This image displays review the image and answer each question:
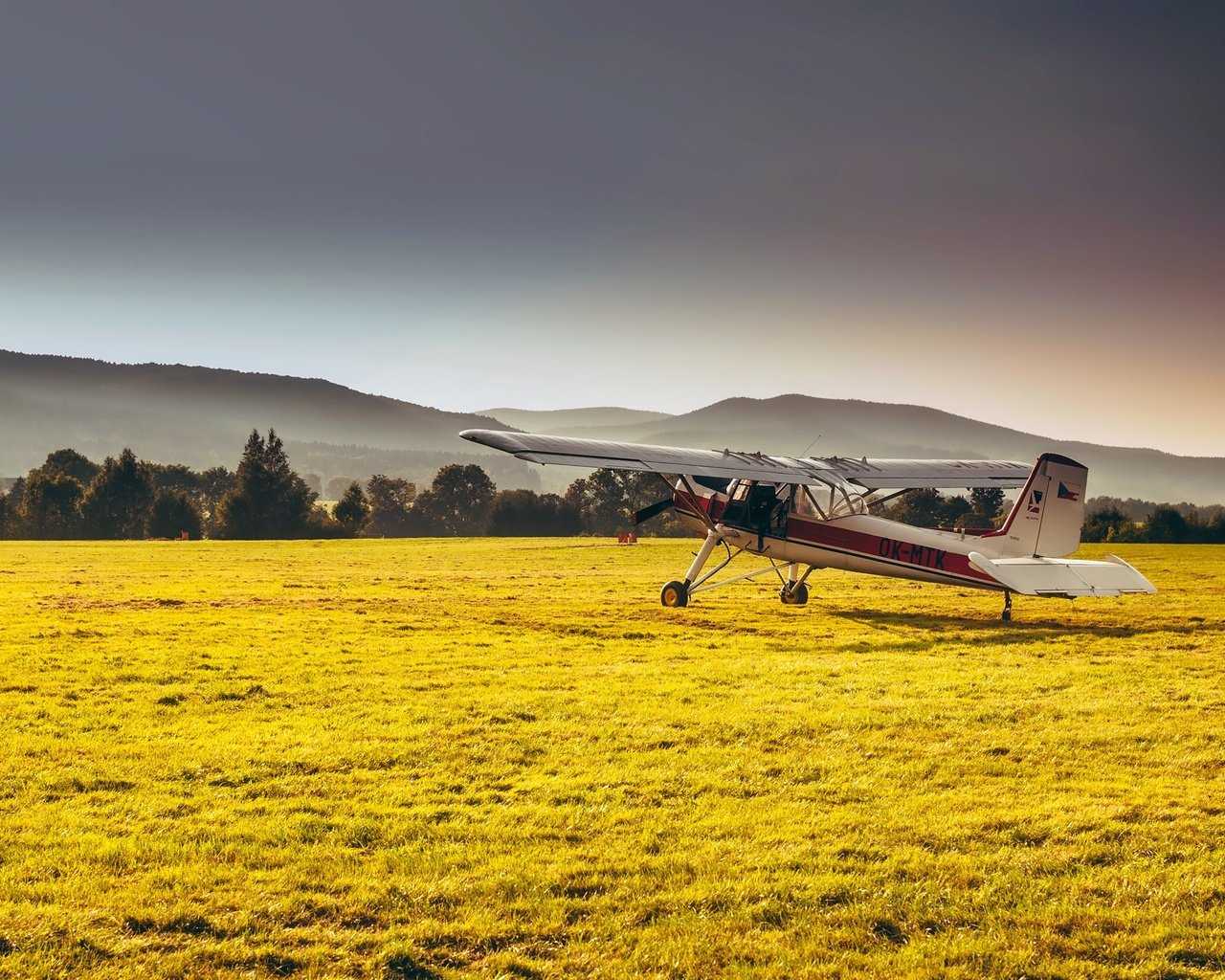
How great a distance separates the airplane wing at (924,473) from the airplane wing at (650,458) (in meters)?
0.59

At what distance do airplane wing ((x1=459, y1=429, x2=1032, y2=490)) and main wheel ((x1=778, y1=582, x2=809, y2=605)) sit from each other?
272cm

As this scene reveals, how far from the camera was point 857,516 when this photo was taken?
57.5 ft

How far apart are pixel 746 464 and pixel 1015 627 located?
5.68 meters

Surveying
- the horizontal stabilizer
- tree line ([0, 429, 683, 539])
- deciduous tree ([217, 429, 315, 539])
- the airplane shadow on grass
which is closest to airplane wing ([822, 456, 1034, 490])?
the airplane shadow on grass

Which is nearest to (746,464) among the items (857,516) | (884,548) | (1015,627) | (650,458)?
(650,458)

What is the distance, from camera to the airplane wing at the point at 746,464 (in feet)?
53.5

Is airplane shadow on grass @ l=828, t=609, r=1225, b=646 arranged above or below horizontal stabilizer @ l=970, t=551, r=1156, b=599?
below

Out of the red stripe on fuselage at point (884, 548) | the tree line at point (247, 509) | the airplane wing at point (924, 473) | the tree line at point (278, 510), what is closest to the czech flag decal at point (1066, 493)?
the red stripe on fuselage at point (884, 548)

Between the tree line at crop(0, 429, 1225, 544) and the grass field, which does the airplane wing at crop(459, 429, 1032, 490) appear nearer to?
the grass field

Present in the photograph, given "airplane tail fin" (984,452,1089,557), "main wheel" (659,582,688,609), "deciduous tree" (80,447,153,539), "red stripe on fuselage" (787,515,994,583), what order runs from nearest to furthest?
1. "airplane tail fin" (984,452,1089,557)
2. "red stripe on fuselage" (787,515,994,583)
3. "main wheel" (659,582,688,609)
4. "deciduous tree" (80,447,153,539)

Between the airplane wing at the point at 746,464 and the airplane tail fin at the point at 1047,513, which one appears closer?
the airplane tail fin at the point at 1047,513

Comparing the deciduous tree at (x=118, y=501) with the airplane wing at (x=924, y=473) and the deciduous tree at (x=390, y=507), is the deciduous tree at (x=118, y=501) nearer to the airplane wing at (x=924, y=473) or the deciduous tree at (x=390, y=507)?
the deciduous tree at (x=390, y=507)

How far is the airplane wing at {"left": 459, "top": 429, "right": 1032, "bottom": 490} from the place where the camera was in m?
16.3

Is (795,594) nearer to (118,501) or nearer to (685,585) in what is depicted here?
(685,585)
